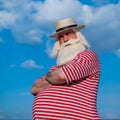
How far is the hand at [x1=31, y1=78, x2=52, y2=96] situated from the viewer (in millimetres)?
6453

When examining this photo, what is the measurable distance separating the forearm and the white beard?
1.20 feet

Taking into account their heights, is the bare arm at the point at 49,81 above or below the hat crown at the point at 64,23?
below

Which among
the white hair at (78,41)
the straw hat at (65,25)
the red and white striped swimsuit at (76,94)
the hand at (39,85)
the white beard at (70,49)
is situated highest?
the straw hat at (65,25)

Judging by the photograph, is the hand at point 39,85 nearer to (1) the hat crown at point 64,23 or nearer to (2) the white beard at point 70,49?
(2) the white beard at point 70,49

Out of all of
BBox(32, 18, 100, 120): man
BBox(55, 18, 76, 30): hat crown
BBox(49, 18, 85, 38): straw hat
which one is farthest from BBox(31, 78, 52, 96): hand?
BBox(55, 18, 76, 30): hat crown

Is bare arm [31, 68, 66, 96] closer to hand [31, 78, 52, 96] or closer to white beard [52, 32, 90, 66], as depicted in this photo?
hand [31, 78, 52, 96]

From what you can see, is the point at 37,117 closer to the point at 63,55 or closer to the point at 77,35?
the point at 63,55

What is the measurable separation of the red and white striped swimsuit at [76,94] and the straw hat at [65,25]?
30.6 inches

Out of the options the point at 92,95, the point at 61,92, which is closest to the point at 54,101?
the point at 61,92

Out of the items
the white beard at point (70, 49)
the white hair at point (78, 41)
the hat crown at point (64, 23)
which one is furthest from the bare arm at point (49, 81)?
the hat crown at point (64, 23)

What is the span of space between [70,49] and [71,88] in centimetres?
72

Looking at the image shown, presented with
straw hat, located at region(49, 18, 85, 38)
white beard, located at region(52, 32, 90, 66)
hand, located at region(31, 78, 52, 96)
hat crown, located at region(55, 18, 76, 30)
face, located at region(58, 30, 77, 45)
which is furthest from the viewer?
hat crown, located at region(55, 18, 76, 30)

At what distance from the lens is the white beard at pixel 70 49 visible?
6291 mm

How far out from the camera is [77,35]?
670cm
